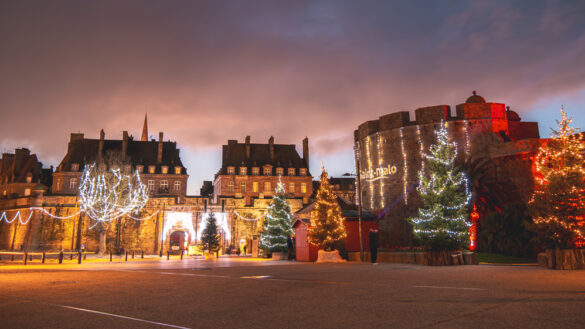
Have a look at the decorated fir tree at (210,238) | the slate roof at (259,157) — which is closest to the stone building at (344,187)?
the slate roof at (259,157)

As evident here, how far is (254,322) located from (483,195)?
26205mm

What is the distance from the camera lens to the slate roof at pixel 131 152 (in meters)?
56.9

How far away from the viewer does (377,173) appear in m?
37.5

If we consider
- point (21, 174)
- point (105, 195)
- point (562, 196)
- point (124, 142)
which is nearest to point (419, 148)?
point (562, 196)

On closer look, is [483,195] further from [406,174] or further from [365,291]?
[365,291]

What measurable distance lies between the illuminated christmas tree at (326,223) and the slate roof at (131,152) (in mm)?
40273

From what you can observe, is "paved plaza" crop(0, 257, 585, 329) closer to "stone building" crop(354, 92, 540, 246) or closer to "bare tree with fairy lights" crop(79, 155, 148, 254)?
"stone building" crop(354, 92, 540, 246)

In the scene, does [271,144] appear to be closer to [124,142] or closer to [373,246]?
[124,142]

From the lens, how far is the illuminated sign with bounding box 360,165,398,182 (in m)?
36.0

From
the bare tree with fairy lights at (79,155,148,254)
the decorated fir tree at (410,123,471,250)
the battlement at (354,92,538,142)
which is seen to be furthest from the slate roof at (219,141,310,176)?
the decorated fir tree at (410,123,471,250)

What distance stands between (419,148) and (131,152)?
4265 cm

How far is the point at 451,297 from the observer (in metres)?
6.90

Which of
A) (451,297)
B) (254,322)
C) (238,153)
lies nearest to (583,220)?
(451,297)

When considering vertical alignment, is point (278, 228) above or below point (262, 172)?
below
